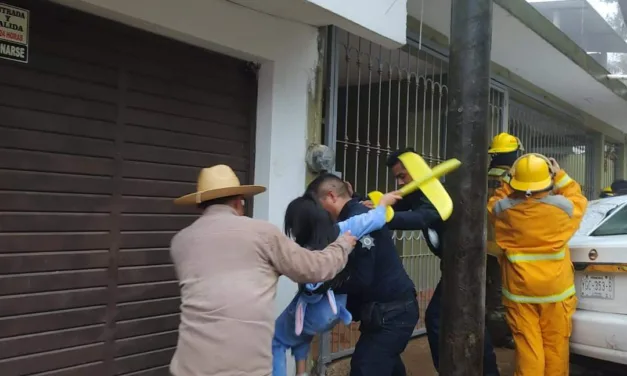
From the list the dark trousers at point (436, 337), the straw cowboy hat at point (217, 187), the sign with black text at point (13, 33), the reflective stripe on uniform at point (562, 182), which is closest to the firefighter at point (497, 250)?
the reflective stripe on uniform at point (562, 182)

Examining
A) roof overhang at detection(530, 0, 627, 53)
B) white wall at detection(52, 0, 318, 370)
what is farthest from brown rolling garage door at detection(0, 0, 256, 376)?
roof overhang at detection(530, 0, 627, 53)

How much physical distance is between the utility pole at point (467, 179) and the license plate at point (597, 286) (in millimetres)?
1565

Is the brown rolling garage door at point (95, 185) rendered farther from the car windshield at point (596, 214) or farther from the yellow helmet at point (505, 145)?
the car windshield at point (596, 214)

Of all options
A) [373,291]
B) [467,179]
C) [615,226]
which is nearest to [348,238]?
[467,179]

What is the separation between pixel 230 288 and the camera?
90.4 inches

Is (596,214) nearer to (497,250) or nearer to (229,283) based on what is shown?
(497,250)

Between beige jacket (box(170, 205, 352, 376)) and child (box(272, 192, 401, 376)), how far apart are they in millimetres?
420

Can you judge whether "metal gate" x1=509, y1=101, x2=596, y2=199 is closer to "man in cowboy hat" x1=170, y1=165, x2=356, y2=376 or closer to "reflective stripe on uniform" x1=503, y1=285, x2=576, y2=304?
"reflective stripe on uniform" x1=503, y1=285, x2=576, y2=304

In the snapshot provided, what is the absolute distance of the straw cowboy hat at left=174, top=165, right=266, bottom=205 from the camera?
99.0 inches

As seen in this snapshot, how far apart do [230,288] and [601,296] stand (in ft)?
8.98

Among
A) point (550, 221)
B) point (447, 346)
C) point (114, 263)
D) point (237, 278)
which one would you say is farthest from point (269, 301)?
point (550, 221)

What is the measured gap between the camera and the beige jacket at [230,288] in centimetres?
228

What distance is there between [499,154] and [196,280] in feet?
9.66

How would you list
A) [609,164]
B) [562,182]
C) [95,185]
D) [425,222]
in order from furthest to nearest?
[609,164]
[562,182]
[95,185]
[425,222]
